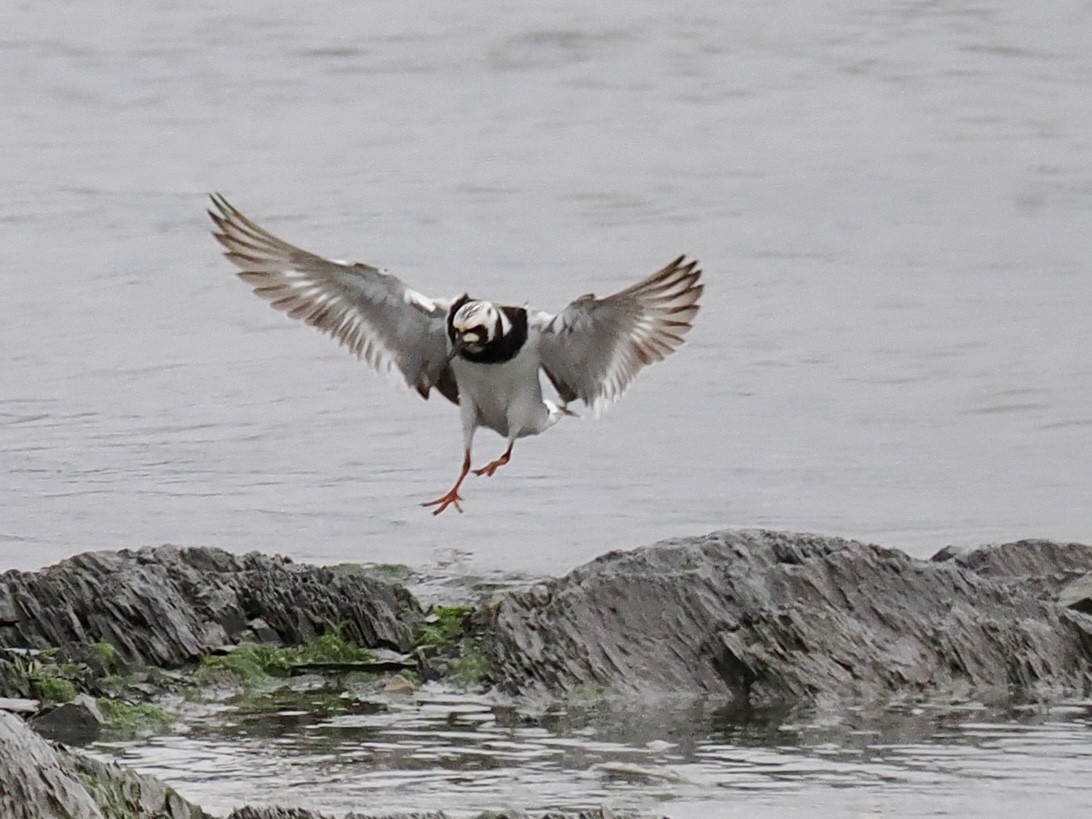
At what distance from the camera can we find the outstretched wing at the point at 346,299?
10484mm

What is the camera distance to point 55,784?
4.57 m

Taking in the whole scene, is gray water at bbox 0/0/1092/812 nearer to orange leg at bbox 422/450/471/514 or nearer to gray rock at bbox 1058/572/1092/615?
orange leg at bbox 422/450/471/514

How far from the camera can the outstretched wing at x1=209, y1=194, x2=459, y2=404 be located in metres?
10.5

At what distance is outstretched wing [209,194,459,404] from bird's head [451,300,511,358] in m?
0.37

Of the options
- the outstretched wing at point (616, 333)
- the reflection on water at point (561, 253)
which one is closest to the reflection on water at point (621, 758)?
the reflection on water at point (561, 253)

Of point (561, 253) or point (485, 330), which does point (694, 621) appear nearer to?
point (485, 330)

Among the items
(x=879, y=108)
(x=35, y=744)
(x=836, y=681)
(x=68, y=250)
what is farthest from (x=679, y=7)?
(x=35, y=744)

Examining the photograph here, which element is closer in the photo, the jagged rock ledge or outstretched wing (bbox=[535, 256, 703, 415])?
the jagged rock ledge

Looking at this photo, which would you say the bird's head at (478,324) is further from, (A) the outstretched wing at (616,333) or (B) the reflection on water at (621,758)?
(B) the reflection on water at (621,758)

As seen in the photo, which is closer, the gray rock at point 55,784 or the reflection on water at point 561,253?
the gray rock at point 55,784

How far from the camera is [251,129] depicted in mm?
25109

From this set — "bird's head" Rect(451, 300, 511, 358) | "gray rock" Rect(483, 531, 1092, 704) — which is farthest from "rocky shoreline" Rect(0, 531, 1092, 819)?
"bird's head" Rect(451, 300, 511, 358)

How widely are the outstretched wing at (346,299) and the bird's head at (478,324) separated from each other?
0.37 meters

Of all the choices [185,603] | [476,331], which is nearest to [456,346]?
[476,331]
